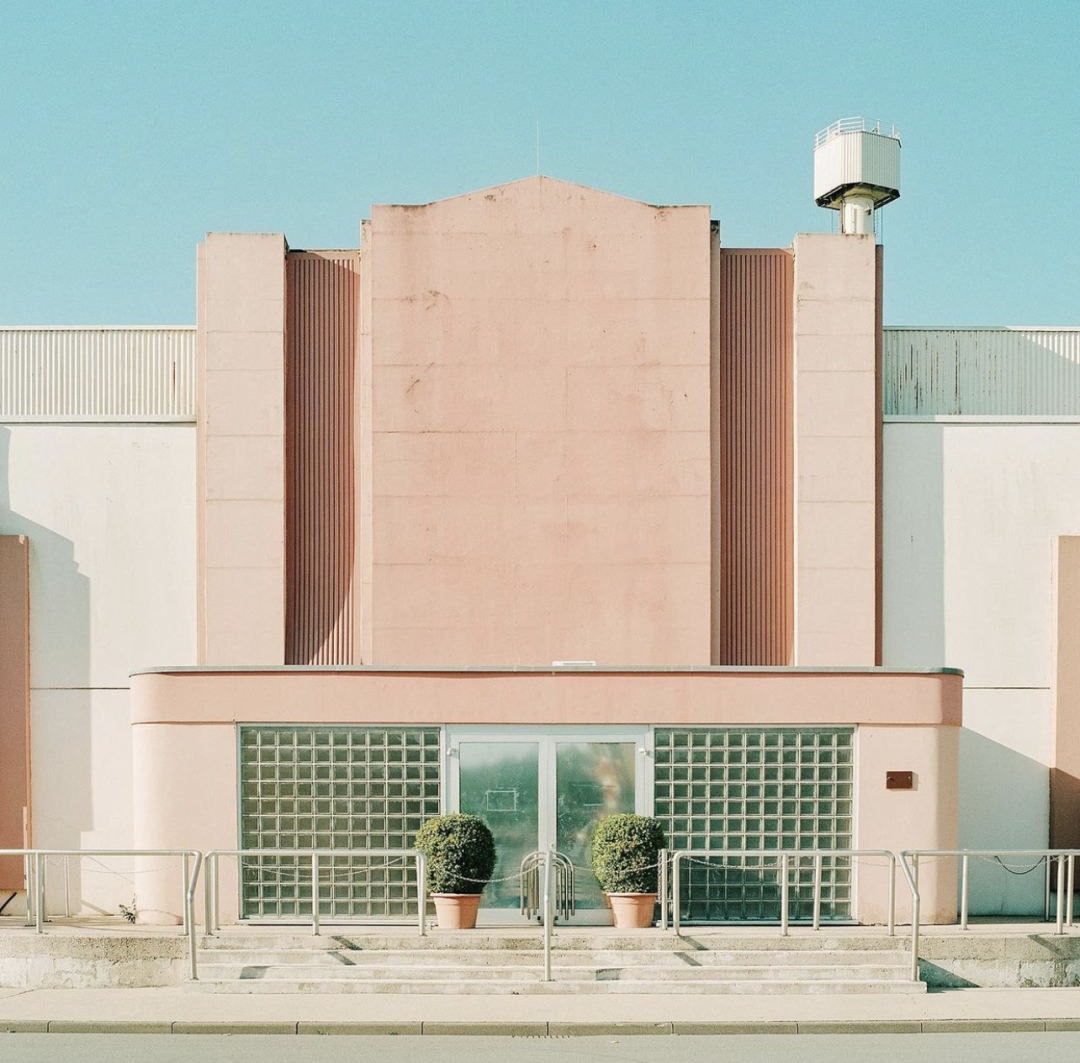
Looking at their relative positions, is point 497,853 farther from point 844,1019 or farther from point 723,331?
point 723,331

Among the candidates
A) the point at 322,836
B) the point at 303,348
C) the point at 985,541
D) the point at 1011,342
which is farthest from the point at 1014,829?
the point at 303,348

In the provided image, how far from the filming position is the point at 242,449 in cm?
1992

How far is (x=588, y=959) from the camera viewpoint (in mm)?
15664

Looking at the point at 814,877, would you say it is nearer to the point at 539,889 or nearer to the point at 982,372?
the point at 539,889

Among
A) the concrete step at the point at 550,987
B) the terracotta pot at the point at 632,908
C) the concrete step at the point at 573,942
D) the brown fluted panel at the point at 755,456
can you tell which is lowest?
the concrete step at the point at 550,987

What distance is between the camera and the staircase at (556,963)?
15.2 m

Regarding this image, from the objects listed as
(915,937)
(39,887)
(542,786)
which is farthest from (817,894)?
(39,887)

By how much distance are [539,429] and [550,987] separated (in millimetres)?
7496

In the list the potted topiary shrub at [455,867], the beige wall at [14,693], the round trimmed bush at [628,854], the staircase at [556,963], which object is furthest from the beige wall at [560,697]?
the beige wall at [14,693]

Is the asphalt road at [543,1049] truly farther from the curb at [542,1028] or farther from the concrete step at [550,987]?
the concrete step at [550,987]

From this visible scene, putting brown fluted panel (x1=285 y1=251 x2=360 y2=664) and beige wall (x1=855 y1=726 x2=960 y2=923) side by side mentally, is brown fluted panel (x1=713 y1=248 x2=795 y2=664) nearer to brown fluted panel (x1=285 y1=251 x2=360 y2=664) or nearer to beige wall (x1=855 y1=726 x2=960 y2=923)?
beige wall (x1=855 y1=726 x2=960 y2=923)

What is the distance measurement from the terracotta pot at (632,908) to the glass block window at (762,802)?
1.04m

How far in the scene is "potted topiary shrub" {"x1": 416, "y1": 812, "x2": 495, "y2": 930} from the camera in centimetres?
1630

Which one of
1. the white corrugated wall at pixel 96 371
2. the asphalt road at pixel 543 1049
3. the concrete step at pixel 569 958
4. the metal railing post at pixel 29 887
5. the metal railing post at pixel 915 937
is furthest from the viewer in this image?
the white corrugated wall at pixel 96 371
